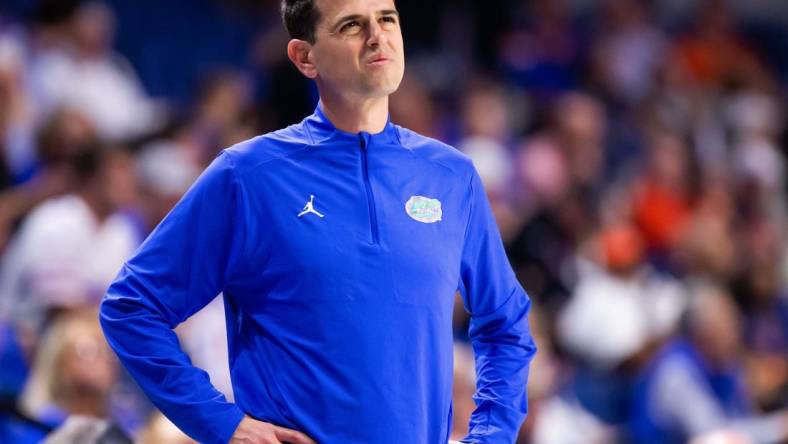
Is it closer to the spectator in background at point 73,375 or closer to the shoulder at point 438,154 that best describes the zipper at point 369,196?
the shoulder at point 438,154

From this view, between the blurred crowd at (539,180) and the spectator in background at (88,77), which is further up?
the spectator in background at (88,77)

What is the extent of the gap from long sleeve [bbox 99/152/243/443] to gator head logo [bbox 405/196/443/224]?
0.35 metres

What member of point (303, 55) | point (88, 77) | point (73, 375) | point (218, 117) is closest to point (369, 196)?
point (303, 55)

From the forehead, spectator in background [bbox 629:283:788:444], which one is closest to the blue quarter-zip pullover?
the forehead

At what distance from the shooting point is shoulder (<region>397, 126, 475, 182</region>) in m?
2.84

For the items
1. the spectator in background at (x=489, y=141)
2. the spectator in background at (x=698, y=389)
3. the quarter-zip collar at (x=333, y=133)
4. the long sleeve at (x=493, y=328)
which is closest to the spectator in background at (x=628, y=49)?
the spectator in background at (x=489, y=141)

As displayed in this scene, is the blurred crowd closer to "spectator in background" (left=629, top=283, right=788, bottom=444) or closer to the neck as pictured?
"spectator in background" (left=629, top=283, right=788, bottom=444)

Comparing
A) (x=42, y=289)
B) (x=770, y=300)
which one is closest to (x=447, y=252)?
(x=42, y=289)

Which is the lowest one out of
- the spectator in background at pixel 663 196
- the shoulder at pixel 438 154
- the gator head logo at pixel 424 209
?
the spectator in background at pixel 663 196

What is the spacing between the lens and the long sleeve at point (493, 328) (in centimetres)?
287

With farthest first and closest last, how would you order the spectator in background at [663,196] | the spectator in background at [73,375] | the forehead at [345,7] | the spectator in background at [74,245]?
1. the spectator in background at [663,196]
2. the spectator in background at [74,245]
3. the spectator in background at [73,375]
4. the forehead at [345,7]

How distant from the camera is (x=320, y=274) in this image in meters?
2.61

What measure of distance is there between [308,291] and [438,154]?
454mm

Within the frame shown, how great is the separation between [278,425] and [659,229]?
556cm
